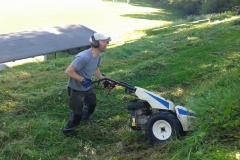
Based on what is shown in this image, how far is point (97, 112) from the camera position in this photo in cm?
686

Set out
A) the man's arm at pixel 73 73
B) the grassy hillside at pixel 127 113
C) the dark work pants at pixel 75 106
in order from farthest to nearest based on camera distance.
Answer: the dark work pants at pixel 75 106, the man's arm at pixel 73 73, the grassy hillside at pixel 127 113

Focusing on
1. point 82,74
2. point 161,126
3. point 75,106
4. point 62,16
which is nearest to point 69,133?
point 75,106

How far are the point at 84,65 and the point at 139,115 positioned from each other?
110 cm

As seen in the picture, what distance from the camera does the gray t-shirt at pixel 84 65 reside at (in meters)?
5.32

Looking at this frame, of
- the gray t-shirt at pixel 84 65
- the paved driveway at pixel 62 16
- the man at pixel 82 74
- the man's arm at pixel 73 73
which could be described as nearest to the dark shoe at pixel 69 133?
the man at pixel 82 74

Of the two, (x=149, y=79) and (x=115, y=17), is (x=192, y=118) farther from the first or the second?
(x=115, y=17)

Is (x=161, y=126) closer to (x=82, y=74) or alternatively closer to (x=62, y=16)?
(x=82, y=74)

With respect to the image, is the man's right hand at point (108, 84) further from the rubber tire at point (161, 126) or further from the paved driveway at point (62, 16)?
the paved driveway at point (62, 16)

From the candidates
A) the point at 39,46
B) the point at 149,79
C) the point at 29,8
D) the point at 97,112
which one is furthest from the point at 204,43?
the point at 29,8

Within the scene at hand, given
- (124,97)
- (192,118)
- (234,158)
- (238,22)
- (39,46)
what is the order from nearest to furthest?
(234,158) < (192,118) < (124,97) < (238,22) < (39,46)

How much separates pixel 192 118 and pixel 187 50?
772 cm

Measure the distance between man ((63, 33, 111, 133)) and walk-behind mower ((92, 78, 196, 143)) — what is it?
0.62 metres

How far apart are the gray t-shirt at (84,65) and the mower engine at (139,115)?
0.82 meters

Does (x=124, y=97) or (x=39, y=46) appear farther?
(x=39, y=46)
